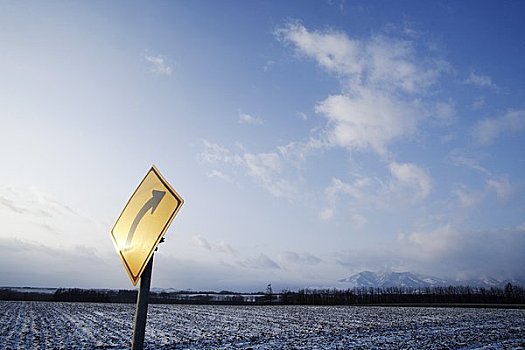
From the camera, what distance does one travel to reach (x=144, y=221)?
9.79ft

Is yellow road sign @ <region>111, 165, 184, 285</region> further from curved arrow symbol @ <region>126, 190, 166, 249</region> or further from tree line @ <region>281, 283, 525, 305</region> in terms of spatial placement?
tree line @ <region>281, 283, 525, 305</region>

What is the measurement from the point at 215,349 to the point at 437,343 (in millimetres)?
11220

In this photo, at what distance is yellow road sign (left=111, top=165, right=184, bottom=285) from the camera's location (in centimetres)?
285

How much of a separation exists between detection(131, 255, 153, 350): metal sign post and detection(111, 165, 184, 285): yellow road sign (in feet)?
0.22

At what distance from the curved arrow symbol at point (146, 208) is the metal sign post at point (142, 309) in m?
0.32

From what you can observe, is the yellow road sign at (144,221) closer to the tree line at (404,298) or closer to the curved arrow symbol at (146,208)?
the curved arrow symbol at (146,208)

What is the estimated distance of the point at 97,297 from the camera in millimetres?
103062

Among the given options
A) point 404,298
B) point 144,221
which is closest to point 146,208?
point 144,221

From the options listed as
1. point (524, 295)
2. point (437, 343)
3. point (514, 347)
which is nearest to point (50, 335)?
point (437, 343)

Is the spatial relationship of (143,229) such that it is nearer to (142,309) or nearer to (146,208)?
(146,208)

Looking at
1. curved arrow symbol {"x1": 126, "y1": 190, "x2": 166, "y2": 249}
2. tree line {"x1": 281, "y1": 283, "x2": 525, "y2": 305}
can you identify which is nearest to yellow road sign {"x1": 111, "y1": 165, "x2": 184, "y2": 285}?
curved arrow symbol {"x1": 126, "y1": 190, "x2": 166, "y2": 249}

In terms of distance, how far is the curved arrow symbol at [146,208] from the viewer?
2.98 meters

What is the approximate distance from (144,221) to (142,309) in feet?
2.34

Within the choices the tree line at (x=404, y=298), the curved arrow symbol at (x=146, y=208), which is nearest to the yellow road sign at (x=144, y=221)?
the curved arrow symbol at (x=146, y=208)
